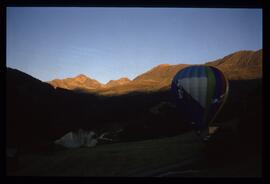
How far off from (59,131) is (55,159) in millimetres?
336

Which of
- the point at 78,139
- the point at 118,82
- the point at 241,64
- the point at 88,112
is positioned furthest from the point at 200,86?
the point at 78,139

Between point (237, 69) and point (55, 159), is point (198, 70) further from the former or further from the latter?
point (55, 159)

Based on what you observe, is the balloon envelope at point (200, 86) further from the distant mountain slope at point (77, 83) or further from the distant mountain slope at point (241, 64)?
the distant mountain slope at point (77, 83)

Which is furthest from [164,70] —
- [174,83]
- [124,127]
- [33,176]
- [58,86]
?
[33,176]

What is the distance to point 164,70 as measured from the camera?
7121 millimetres

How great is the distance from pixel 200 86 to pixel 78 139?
1.60m

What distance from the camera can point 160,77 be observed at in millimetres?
7082

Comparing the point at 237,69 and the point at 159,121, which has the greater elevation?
the point at 237,69

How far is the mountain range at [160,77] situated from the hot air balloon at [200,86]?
0.09 meters

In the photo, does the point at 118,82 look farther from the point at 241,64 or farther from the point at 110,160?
the point at 241,64

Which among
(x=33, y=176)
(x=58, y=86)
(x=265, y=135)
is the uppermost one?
(x=58, y=86)

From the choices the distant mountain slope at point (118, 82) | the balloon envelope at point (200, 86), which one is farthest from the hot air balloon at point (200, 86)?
the distant mountain slope at point (118, 82)

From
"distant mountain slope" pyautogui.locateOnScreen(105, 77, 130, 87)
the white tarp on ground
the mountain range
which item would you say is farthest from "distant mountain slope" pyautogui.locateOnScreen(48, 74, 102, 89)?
the white tarp on ground

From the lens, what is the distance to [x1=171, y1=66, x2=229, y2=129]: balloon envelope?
23.6 ft
